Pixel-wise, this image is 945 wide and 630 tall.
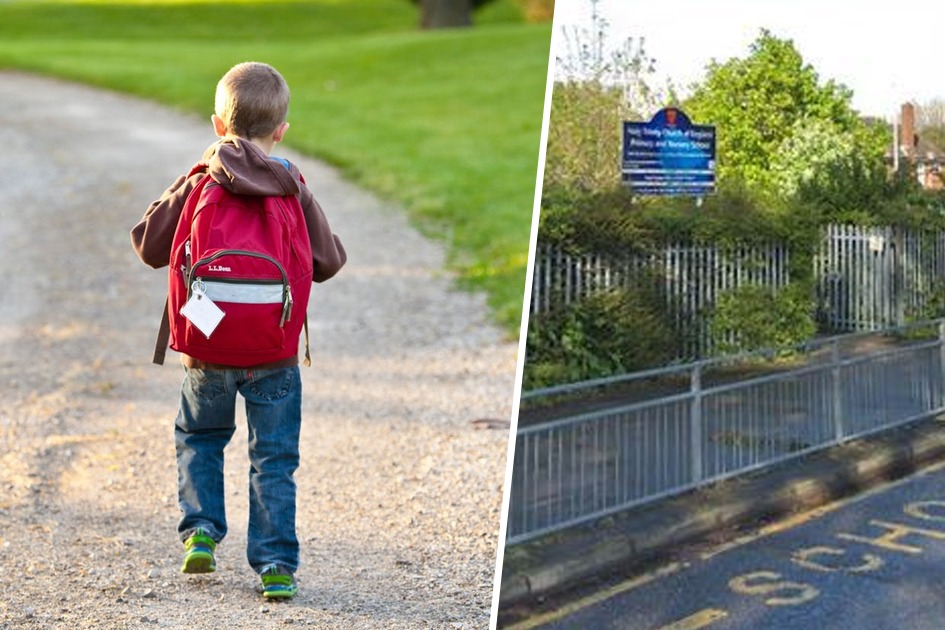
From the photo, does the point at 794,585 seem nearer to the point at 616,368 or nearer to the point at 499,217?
the point at 616,368

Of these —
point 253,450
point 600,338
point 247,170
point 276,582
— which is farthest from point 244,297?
point 600,338

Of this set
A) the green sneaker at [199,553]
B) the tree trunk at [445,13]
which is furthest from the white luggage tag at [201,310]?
the tree trunk at [445,13]

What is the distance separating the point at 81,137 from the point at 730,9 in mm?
18734

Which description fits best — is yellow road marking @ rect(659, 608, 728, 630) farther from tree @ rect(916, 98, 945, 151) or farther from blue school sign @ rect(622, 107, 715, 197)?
tree @ rect(916, 98, 945, 151)

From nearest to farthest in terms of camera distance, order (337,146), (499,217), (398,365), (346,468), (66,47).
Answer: (346,468), (398,365), (499,217), (337,146), (66,47)

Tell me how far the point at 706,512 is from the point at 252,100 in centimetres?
216

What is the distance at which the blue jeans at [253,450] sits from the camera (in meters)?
4.05

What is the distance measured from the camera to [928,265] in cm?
217

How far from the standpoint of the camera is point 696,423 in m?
2.16

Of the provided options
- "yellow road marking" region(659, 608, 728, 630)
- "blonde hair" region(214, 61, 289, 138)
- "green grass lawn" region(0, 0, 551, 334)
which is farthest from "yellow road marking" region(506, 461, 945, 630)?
"green grass lawn" region(0, 0, 551, 334)

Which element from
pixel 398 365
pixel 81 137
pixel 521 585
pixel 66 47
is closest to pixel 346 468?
pixel 398 365

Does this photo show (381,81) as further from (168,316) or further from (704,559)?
(704,559)

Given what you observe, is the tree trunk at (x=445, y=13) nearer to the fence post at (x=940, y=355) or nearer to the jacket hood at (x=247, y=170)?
the jacket hood at (x=247, y=170)

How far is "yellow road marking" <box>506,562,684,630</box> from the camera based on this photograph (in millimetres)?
2068
